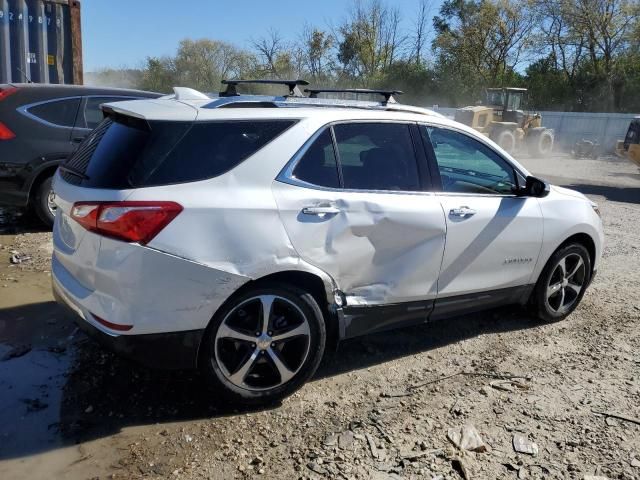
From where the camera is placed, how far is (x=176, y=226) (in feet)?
9.21

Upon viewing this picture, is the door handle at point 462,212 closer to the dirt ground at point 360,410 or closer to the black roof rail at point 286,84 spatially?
the dirt ground at point 360,410

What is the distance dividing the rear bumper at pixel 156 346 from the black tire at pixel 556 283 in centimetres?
A: 293

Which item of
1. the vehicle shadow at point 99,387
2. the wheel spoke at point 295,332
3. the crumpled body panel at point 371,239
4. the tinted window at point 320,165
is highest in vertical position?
the tinted window at point 320,165

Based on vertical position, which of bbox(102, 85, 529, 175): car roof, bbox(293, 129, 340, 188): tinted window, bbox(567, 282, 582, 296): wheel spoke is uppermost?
bbox(102, 85, 529, 175): car roof

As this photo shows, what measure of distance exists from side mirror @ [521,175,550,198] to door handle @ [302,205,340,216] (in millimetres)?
1802

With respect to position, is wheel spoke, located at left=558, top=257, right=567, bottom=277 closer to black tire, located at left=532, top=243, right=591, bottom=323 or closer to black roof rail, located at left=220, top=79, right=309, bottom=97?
black tire, located at left=532, top=243, right=591, bottom=323

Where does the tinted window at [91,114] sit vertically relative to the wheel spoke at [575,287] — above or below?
above

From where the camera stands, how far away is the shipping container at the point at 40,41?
920 centimetres

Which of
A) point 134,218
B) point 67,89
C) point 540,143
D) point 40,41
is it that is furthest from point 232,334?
point 540,143

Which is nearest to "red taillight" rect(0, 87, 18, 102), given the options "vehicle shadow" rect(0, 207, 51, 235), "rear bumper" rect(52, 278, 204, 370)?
"vehicle shadow" rect(0, 207, 51, 235)

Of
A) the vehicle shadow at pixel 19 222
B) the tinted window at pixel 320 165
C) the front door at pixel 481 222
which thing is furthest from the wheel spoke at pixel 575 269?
the vehicle shadow at pixel 19 222

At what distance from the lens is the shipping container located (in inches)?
362

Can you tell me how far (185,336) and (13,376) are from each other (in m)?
1.40

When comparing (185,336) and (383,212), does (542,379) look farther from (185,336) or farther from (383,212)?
(185,336)
